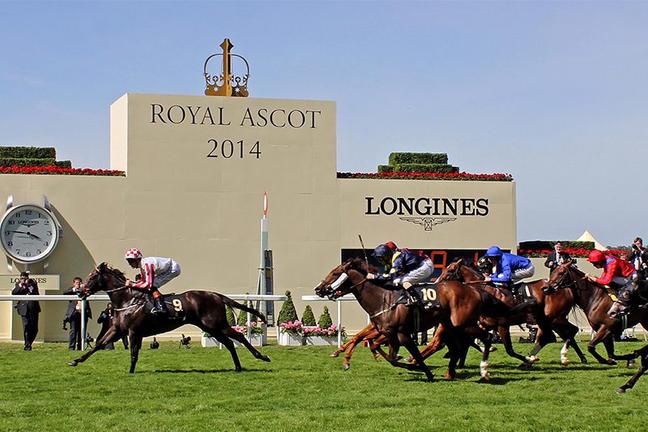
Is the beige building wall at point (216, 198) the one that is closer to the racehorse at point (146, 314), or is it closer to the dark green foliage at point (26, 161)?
the dark green foliage at point (26, 161)

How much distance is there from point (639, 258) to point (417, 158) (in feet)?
45.7

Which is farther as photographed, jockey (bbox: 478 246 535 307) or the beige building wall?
the beige building wall

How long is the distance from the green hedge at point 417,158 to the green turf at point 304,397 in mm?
12971

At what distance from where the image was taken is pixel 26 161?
25.1 m

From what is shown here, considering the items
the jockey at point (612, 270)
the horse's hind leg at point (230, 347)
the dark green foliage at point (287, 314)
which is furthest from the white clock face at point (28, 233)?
the jockey at point (612, 270)

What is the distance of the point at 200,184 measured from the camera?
25469 millimetres

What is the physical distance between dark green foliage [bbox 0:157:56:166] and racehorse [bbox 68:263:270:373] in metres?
11.6

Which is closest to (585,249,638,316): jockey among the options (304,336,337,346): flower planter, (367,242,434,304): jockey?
(367,242,434,304): jockey

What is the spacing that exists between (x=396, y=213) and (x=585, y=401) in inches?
633

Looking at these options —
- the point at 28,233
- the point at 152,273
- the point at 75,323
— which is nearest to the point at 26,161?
the point at 28,233

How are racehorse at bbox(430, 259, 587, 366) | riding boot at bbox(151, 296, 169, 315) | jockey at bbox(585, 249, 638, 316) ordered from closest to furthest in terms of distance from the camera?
riding boot at bbox(151, 296, 169, 315)
jockey at bbox(585, 249, 638, 316)
racehorse at bbox(430, 259, 587, 366)

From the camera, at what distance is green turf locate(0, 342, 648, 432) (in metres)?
9.60

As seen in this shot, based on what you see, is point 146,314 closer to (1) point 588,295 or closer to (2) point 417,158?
(1) point 588,295

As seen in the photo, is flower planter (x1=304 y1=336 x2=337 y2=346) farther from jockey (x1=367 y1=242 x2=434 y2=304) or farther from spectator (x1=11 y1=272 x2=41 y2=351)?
jockey (x1=367 y1=242 x2=434 y2=304)
